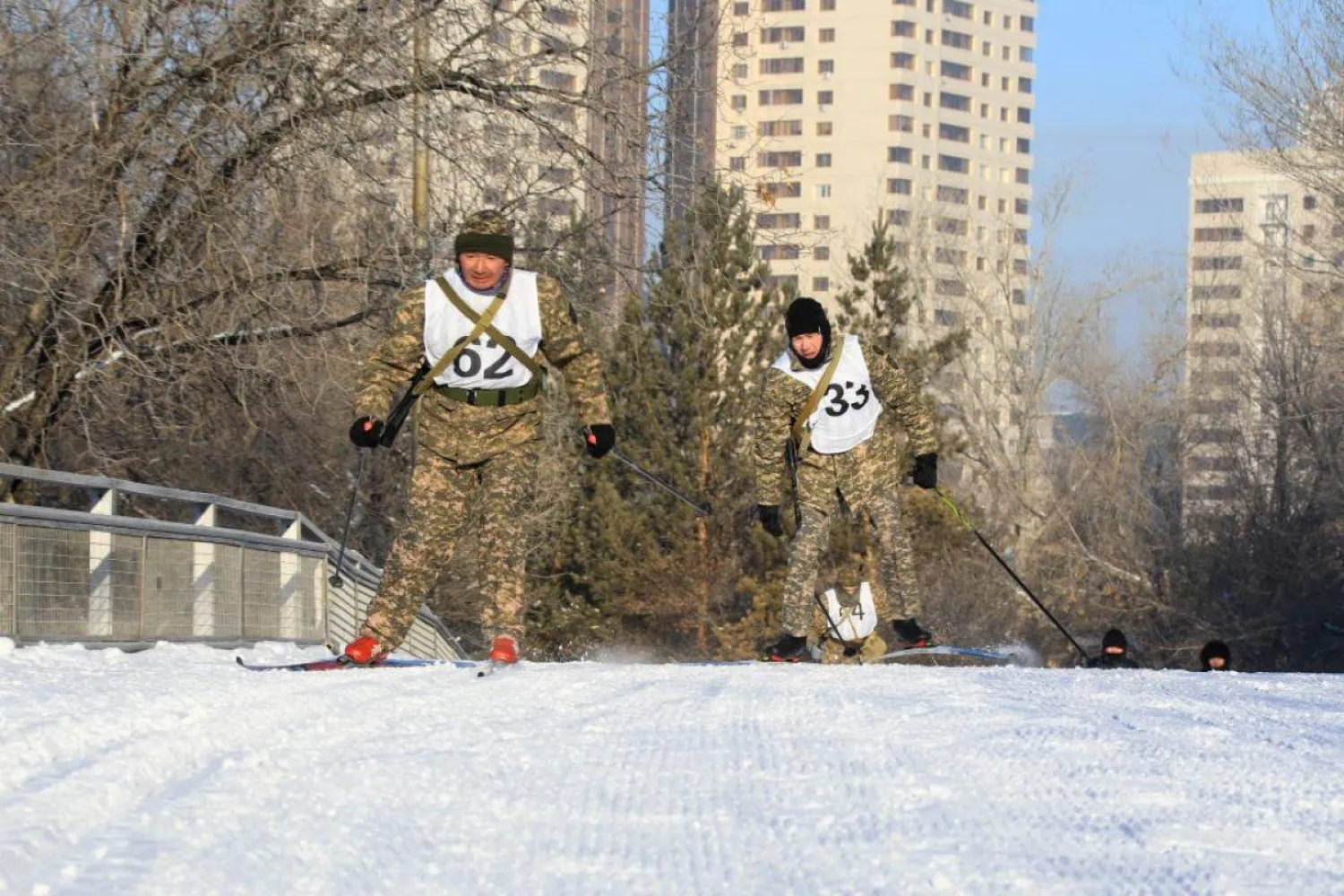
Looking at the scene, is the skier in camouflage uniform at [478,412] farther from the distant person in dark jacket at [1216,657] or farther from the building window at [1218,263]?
the building window at [1218,263]

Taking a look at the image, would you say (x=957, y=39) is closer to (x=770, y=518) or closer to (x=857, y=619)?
(x=857, y=619)

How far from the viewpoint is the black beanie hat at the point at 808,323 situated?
9.71 meters

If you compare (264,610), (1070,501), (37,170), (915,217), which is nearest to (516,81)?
(37,170)

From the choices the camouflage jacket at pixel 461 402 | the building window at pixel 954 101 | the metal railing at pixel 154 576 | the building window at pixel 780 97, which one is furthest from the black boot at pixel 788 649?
the building window at pixel 954 101

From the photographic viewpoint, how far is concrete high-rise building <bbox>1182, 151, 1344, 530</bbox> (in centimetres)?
3991

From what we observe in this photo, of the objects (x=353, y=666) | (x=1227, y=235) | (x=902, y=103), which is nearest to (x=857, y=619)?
(x=353, y=666)

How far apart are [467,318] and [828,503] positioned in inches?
118

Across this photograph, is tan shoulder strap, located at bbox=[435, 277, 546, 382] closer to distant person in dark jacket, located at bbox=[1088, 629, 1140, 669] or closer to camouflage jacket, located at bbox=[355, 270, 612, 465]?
camouflage jacket, located at bbox=[355, 270, 612, 465]

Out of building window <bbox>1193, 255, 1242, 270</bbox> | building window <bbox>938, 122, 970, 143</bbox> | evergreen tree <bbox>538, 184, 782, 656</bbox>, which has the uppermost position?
building window <bbox>938, 122, 970, 143</bbox>

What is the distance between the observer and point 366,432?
315 inches

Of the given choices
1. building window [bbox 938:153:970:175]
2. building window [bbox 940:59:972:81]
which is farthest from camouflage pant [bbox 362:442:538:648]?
building window [bbox 940:59:972:81]

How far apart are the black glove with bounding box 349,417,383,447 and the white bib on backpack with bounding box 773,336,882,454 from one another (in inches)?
99.5

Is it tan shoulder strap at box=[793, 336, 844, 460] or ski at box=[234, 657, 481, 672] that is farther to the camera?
tan shoulder strap at box=[793, 336, 844, 460]

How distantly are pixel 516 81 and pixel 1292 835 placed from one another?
40.0ft
